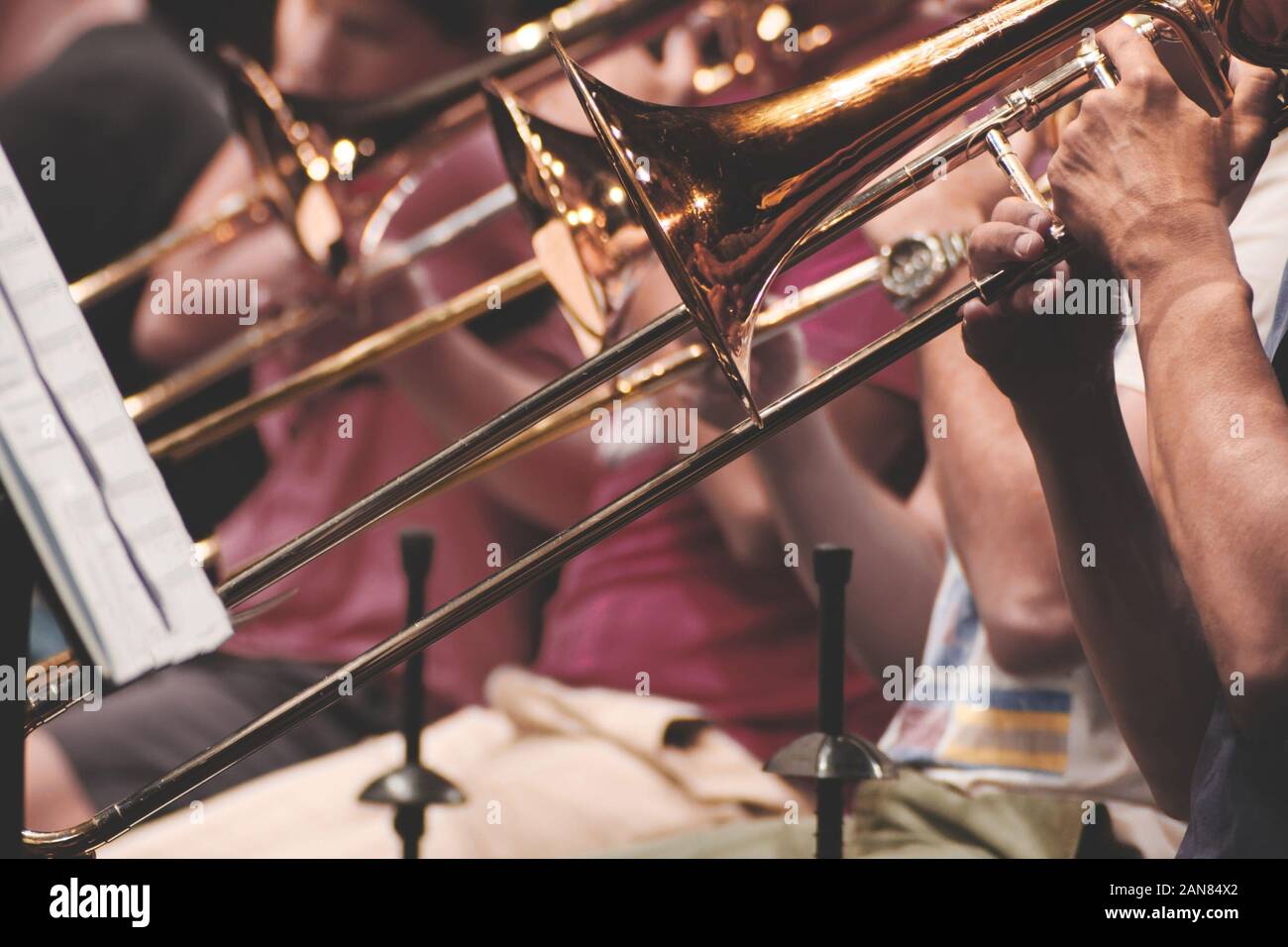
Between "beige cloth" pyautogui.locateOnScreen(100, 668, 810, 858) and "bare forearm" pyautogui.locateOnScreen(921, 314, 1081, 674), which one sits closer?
"bare forearm" pyautogui.locateOnScreen(921, 314, 1081, 674)

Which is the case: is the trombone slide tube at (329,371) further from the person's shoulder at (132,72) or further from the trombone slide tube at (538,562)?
the person's shoulder at (132,72)

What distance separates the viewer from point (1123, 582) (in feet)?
3.19

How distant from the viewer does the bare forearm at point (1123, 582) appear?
3.13 feet

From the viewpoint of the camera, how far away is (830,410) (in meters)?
1.41

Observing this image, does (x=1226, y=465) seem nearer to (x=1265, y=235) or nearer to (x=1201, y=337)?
(x=1201, y=337)

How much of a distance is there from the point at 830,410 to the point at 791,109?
1.88 feet

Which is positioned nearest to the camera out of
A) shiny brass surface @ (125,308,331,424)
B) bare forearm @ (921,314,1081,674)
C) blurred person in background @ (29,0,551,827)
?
bare forearm @ (921,314,1081,674)

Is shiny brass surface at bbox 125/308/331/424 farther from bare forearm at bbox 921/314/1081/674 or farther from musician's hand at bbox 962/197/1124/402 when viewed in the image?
musician's hand at bbox 962/197/1124/402

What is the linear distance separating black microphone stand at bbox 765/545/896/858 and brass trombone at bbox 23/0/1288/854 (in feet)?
0.53

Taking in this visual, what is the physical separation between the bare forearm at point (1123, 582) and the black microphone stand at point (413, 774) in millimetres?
537

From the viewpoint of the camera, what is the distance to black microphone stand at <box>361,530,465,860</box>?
120 cm

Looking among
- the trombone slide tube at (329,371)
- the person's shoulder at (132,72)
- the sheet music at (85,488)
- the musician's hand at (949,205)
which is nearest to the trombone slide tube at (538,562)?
the sheet music at (85,488)

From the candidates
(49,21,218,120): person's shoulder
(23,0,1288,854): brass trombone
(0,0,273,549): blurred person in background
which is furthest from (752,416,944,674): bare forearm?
(49,21,218,120): person's shoulder
